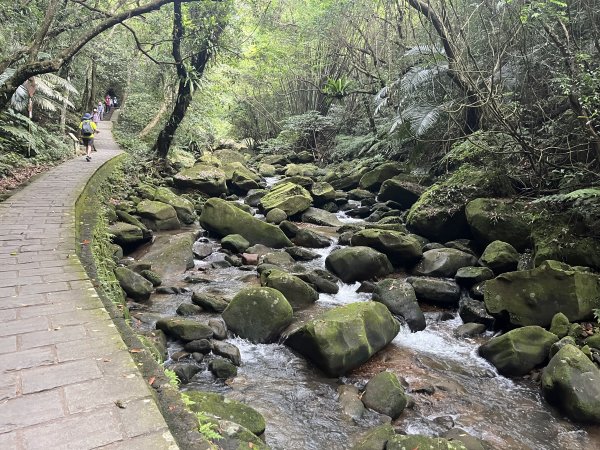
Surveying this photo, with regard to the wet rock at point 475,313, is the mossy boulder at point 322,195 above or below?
above

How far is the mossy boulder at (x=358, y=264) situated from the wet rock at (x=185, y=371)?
143 inches

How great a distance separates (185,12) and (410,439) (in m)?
11.2

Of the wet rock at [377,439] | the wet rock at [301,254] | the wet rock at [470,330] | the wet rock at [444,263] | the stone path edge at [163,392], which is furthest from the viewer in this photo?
the wet rock at [301,254]

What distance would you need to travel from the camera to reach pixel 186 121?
1909 centimetres

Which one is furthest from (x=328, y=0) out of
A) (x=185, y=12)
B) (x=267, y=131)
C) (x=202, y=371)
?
(x=202, y=371)

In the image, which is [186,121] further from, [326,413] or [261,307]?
[326,413]

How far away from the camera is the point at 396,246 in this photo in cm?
800

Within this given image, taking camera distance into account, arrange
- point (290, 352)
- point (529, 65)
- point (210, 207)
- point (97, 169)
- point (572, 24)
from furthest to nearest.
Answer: point (97, 169) < point (210, 207) < point (529, 65) < point (572, 24) < point (290, 352)

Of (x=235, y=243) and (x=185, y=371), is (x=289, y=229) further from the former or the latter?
(x=185, y=371)

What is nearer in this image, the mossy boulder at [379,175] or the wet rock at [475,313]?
the wet rock at [475,313]

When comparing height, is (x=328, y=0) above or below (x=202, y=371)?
above

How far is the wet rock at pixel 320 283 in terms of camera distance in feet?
23.5

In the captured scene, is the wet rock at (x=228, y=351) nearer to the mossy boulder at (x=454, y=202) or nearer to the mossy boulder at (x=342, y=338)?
the mossy boulder at (x=342, y=338)

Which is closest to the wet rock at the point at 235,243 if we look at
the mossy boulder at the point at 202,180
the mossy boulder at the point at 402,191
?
the mossy boulder at the point at 202,180
